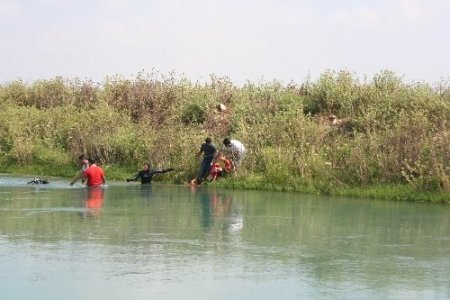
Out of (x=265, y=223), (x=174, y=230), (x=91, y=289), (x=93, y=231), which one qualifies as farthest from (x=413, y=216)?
(x=91, y=289)

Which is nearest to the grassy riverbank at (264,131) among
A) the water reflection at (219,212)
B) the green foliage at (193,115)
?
the green foliage at (193,115)

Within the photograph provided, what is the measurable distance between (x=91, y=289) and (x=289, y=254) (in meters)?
3.94

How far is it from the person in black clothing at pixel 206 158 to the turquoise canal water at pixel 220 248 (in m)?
3.76

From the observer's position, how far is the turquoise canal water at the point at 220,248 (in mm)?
11352

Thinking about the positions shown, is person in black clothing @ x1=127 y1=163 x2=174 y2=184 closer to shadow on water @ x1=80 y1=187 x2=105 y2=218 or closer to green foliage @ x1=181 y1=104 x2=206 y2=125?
shadow on water @ x1=80 y1=187 x2=105 y2=218

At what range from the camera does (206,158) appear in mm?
26875

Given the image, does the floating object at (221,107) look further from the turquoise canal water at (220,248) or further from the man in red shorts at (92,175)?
the turquoise canal water at (220,248)

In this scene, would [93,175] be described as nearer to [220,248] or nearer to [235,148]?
[235,148]

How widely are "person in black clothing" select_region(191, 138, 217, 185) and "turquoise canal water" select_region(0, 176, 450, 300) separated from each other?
3.76 meters

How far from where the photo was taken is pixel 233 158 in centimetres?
2752

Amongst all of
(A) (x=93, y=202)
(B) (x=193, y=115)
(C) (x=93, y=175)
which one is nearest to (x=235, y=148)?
(C) (x=93, y=175)

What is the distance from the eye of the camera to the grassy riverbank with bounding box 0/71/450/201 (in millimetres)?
24330

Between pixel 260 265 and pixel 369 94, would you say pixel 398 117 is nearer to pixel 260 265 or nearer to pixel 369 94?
pixel 369 94

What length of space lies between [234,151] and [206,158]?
1.02 metres
